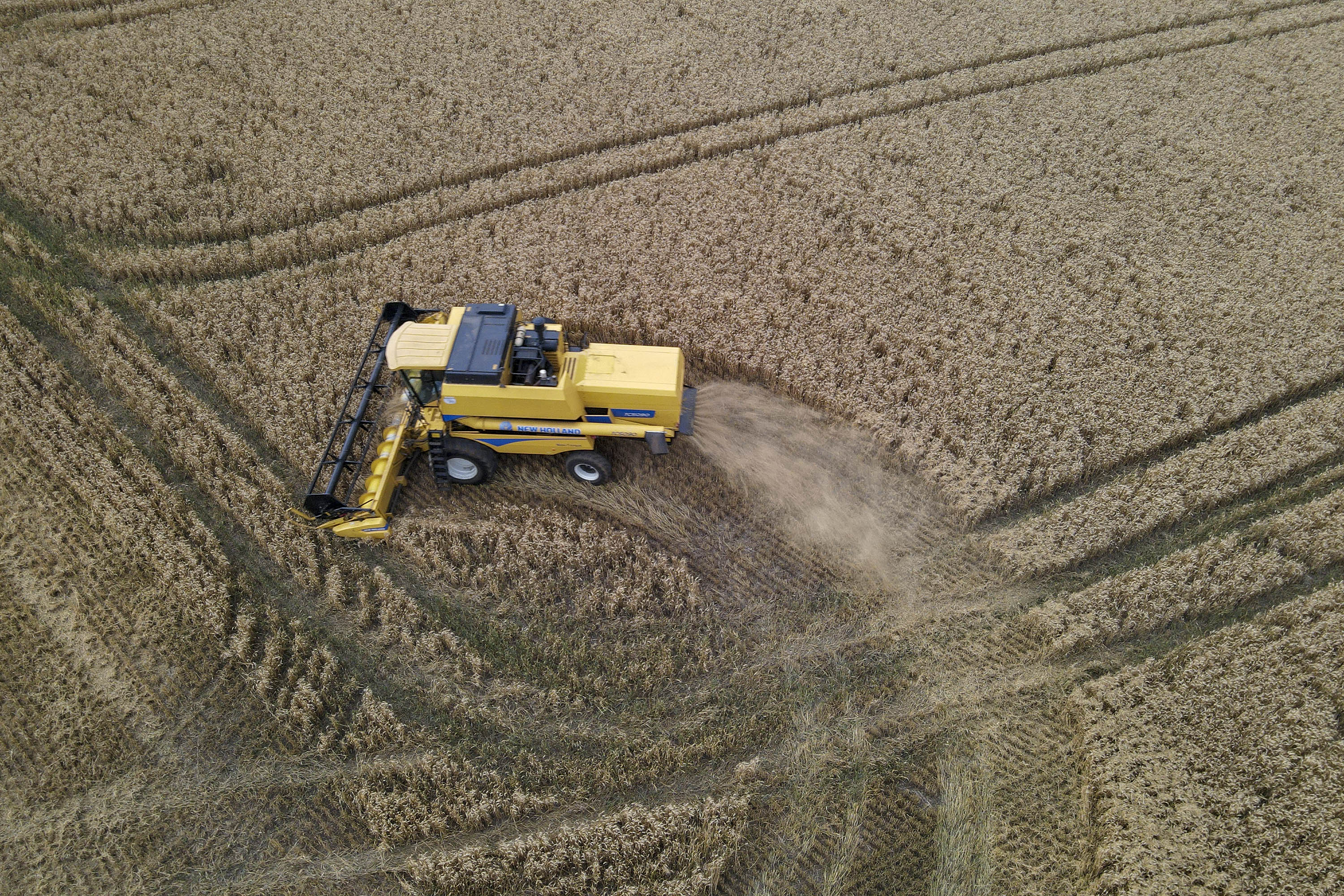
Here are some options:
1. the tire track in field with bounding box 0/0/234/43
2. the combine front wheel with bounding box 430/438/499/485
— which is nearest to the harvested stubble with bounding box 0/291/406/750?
the combine front wheel with bounding box 430/438/499/485

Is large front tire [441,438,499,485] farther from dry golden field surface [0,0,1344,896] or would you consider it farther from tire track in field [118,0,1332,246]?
tire track in field [118,0,1332,246]

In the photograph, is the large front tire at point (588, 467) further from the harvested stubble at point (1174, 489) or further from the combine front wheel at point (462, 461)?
the harvested stubble at point (1174, 489)

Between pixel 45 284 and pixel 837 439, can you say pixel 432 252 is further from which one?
pixel 837 439

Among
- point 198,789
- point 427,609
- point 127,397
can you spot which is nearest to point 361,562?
point 427,609

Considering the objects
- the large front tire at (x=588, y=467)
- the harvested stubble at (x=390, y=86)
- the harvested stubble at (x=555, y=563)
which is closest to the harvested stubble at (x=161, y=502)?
the harvested stubble at (x=555, y=563)

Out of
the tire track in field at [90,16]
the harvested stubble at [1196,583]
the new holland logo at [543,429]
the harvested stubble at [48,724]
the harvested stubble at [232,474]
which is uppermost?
the tire track in field at [90,16]

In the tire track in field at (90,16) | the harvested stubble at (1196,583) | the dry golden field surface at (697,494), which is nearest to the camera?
the dry golden field surface at (697,494)
